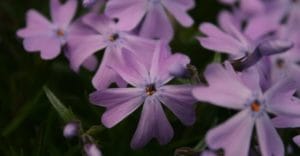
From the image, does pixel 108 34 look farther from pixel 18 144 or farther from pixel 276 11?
pixel 276 11

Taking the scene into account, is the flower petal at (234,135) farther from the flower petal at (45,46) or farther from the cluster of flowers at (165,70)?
the flower petal at (45,46)

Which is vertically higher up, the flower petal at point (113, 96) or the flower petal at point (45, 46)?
the flower petal at point (45, 46)

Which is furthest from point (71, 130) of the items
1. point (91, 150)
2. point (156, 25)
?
point (156, 25)

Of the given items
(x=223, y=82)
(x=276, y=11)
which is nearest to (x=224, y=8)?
(x=276, y=11)

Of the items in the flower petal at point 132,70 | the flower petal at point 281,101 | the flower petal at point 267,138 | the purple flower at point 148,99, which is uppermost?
the flower petal at point 132,70

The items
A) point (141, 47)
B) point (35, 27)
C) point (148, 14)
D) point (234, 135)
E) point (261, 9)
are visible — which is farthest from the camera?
point (261, 9)

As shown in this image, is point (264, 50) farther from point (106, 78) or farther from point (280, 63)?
point (280, 63)

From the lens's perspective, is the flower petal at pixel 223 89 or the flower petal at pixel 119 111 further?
the flower petal at pixel 119 111

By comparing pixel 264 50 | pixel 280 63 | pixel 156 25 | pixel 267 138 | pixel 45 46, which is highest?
pixel 45 46

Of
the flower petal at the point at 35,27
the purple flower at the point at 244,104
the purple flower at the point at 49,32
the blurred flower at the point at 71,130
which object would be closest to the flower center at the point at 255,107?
the purple flower at the point at 244,104
